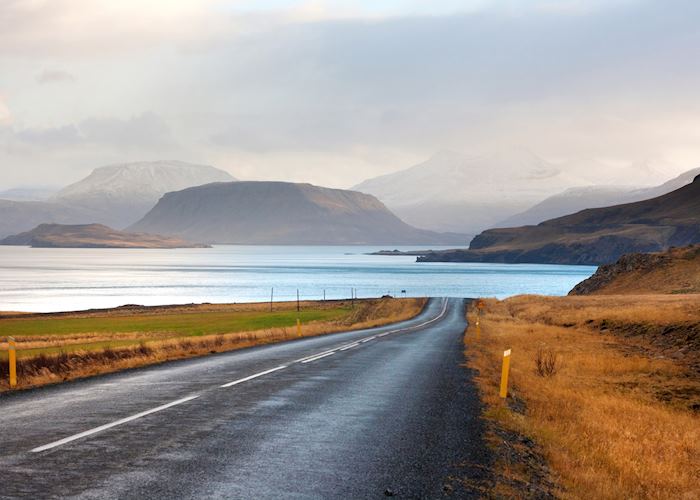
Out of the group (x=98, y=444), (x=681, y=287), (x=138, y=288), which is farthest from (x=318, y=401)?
(x=138, y=288)

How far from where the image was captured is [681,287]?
78.9m

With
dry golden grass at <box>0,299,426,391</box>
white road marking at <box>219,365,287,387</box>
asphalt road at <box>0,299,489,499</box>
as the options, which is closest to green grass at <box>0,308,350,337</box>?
dry golden grass at <box>0,299,426,391</box>

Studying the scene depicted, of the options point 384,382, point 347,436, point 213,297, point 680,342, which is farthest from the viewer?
point 213,297

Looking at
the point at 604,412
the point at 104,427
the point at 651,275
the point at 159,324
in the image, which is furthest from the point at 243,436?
the point at 651,275

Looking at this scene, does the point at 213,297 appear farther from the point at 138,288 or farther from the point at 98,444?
the point at 98,444

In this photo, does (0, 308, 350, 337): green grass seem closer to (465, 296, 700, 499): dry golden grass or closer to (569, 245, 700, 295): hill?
(465, 296, 700, 499): dry golden grass

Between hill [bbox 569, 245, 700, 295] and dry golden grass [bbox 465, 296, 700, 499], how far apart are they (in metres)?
45.0

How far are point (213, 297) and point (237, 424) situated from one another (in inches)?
5280

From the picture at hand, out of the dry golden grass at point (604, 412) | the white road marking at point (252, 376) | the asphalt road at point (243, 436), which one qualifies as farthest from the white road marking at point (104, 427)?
the dry golden grass at point (604, 412)

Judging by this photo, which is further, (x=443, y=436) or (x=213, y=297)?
(x=213, y=297)

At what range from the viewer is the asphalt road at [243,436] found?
316 inches

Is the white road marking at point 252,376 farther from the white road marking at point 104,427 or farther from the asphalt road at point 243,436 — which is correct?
the white road marking at point 104,427

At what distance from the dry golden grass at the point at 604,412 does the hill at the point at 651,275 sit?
45.0 metres

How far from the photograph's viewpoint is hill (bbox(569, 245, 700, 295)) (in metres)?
82.2
